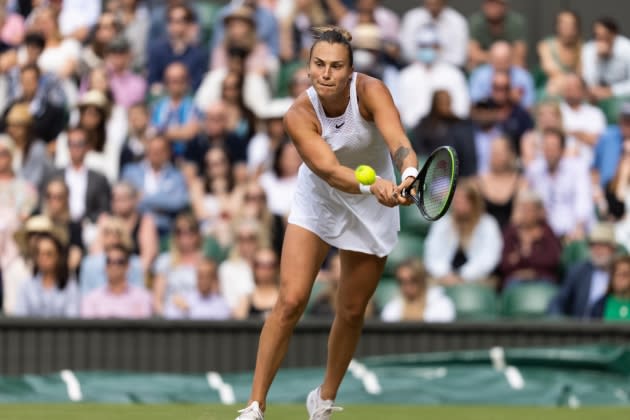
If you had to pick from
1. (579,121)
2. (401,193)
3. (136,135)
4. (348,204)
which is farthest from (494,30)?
(401,193)

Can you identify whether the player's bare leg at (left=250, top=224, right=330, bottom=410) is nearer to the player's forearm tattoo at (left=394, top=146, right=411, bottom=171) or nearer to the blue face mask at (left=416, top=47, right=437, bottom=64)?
the player's forearm tattoo at (left=394, top=146, right=411, bottom=171)

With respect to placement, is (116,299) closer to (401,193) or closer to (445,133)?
(445,133)

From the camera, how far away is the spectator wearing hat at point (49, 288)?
29.4 feet

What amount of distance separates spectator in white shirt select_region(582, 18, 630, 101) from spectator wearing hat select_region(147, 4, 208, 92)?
2829 mm

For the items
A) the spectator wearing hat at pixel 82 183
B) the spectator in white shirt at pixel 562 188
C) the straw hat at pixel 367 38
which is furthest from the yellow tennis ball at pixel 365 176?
the straw hat at pixel 367 38

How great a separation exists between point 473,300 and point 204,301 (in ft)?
5.64

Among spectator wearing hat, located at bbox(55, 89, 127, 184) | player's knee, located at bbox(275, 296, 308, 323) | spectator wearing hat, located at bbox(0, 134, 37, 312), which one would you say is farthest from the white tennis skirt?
spectator wearing hat, located at bbox(55, 89, 127, 184)

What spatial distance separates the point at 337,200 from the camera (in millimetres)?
5477

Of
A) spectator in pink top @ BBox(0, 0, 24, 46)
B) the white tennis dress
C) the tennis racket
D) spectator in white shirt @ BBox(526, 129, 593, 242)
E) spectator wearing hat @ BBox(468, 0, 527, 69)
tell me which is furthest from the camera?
spectator in pink top @ BBox(0, 0, 24, 46)

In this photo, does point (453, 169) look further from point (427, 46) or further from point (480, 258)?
point (427, 46)

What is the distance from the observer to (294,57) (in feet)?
34.1

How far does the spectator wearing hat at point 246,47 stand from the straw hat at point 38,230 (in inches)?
70.8

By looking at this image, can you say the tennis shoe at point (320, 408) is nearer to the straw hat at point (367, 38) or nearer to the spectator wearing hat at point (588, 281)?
the spectator wearing hat at point (588, 281)

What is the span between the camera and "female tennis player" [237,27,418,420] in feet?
16.8
